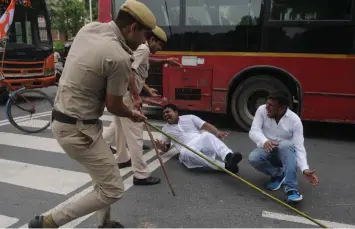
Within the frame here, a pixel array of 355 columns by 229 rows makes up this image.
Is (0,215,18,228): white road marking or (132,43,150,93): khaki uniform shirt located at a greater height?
(132,43,150,93): khaki uniform shirt

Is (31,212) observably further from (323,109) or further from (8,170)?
(323,109)

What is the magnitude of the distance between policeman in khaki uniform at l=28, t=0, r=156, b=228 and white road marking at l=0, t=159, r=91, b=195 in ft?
4.60

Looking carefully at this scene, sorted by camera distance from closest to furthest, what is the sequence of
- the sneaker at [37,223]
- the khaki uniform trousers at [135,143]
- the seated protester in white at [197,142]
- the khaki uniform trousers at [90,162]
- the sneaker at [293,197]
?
1. the khaki uniform trousers at [90,162]
2. the sneaker at [37,223]
3. the sneaker at [293,197]
4. the khaki uniform trousers at [135,143]
5. the seated protester in white at [197,142]

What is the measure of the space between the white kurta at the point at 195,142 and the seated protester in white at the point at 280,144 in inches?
21.6

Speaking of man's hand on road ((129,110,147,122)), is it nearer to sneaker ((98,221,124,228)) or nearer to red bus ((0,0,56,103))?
sneaker ((98,221,124,228))

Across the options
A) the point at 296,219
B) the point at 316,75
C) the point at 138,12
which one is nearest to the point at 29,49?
the point at 316,75

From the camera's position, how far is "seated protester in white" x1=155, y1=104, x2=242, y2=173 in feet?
14.4

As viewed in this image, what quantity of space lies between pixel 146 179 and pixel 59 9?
27717 mm

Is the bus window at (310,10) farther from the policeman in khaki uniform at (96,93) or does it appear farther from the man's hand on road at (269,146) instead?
the policeman in khaki uniform at (96,93)

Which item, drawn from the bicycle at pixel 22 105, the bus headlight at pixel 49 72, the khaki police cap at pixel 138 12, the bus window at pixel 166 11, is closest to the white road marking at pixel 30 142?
the bicycle at pixel 22 105

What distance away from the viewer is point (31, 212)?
3541mm

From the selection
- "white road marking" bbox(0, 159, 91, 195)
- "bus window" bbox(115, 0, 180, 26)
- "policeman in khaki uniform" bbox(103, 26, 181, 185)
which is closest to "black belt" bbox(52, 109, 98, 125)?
"policeman in khaki uniform" bbox(103, 26, 181, 185)

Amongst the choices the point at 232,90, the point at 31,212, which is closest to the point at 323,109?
the point at 232,90

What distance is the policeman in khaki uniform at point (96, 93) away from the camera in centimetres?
237
